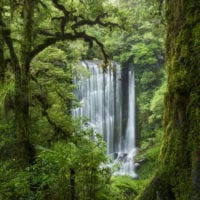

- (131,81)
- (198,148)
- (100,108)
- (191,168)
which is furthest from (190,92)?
(131,81)

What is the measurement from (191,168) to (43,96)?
5.95 metres

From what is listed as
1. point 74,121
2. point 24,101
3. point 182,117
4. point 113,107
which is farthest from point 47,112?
point 113,107

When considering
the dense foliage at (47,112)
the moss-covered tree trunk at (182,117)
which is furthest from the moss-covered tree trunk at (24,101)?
the moss-covered tree trunk at (182,117)

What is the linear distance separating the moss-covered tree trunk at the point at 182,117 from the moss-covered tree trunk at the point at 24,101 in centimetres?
373

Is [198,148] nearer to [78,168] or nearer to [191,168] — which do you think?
[191,168]

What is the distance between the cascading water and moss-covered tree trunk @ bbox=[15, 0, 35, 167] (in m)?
15.4

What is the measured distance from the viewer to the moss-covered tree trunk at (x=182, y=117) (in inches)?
102

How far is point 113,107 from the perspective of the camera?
2523 cm

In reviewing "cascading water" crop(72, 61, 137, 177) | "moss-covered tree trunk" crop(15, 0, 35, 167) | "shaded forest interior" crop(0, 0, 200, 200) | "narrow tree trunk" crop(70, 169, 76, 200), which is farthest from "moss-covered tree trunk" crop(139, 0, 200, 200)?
"cascading water" crop(72, 61, 137, 177)

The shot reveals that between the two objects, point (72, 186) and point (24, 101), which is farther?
point (24, 101)

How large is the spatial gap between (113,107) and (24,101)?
1919cm

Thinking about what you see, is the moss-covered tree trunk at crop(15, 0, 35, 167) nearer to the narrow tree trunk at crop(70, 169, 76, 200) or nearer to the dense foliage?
the dense foliage

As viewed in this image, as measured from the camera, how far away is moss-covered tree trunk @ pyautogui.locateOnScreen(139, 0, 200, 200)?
8.54 ft

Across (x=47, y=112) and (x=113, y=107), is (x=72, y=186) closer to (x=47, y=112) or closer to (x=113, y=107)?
(x=47, y=112)
